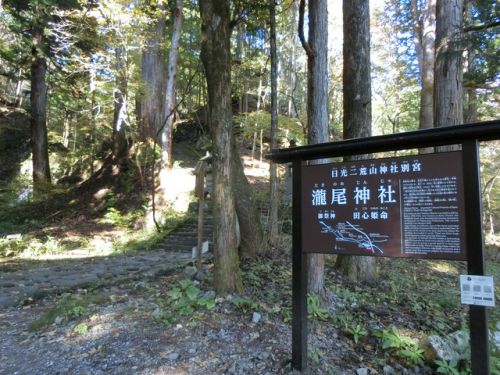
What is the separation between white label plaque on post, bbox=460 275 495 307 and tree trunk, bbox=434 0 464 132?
5.27m

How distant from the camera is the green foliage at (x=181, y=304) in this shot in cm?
426

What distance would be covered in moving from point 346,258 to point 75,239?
8.32 m

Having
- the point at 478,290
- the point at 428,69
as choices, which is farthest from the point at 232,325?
the point at 428,69

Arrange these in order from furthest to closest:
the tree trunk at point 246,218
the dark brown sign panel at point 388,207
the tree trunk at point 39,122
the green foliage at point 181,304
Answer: the tree trunk at point 39,122, the tree trunk at point 246,218, the green foliage at point 181,304, the dark brown sign panel at point 388,207

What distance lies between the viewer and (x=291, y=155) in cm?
352

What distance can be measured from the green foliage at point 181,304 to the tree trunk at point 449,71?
555 centimetres

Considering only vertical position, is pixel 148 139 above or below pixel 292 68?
below

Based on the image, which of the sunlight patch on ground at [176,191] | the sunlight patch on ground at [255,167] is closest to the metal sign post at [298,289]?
the sunlight patch on ground at [176,191]

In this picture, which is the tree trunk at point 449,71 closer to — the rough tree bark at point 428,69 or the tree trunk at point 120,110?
the rough tree bark at point 428,69

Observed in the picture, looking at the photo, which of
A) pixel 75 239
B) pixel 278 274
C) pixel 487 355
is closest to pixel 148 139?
pixel 75 239

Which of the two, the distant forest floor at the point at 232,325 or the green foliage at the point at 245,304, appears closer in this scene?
the distant forest floor at the point at 232,325

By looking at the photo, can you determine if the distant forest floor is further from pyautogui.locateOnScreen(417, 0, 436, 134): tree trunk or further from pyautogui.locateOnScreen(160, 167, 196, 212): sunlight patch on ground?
pyautogui.locateOnScreen(160, 167, 196, 212): sunlight patch on ground

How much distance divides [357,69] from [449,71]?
6.86ft

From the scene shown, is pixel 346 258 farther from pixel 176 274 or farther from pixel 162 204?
pixel 162 204
